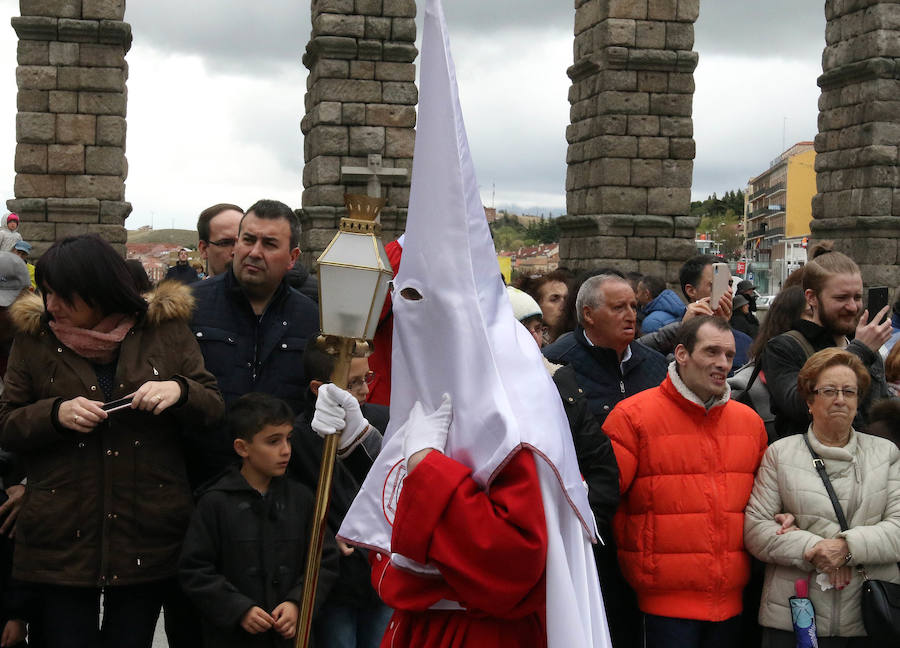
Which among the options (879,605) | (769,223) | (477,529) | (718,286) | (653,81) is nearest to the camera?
(477,529)

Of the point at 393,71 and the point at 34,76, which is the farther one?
the point at 393,71

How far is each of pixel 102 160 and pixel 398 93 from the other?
362cm

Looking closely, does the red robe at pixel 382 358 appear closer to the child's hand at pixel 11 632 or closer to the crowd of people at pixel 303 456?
the crowd of people at pixel 303 456

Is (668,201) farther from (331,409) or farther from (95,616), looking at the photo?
(331,409)

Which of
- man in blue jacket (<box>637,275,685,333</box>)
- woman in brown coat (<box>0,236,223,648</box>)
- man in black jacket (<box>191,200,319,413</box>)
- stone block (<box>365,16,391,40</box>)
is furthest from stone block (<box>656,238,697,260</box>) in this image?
woman in brown coat (<box>0,236,223,648</box>)

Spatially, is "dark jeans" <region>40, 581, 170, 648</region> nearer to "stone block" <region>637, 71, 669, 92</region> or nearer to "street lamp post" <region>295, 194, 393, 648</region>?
"street lamp post" <region>295, 194, 393, 648</region>

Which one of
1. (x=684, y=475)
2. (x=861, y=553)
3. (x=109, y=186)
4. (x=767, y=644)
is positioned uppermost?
(x=109, y=186)

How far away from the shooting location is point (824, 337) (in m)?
5.21

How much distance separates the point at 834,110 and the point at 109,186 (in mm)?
9634

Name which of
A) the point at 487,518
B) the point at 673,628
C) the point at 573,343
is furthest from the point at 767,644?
the point at 487,518

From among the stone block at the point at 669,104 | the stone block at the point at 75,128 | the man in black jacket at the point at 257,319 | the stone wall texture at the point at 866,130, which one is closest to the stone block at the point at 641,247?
the stone block at the point at 669,104

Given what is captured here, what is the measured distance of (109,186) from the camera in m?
12.4

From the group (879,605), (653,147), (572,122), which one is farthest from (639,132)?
Answer: (879,605)

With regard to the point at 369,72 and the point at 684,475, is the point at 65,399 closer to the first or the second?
the point at 684,475
